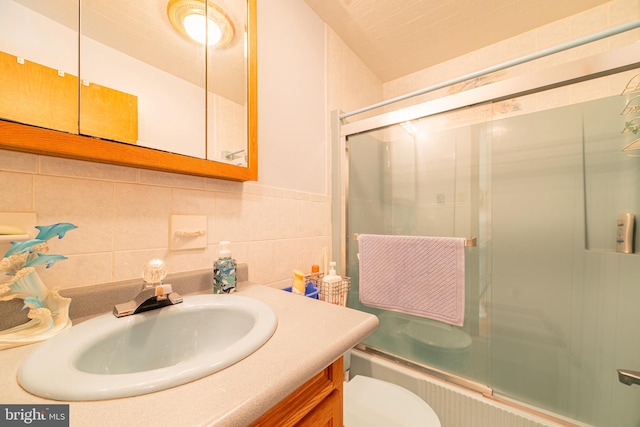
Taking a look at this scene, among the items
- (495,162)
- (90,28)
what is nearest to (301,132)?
(90,28)

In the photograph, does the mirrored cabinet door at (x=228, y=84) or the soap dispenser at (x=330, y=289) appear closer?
the mirrored cabinet door at (x=228, y=84)

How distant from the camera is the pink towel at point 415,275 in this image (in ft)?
3.15

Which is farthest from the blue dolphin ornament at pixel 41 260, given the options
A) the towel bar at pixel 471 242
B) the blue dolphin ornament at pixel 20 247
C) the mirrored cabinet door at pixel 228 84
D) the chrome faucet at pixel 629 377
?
the chrome faucet at pixel 629 377

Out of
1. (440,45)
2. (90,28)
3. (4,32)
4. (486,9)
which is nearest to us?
(4,32)

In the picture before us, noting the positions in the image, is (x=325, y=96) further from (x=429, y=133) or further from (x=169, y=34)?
(x=169, y=34)

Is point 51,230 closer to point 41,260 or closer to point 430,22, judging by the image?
point 41,260

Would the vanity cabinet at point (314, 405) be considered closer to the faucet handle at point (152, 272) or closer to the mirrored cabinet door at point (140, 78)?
the faucet handle at point (152, 272)

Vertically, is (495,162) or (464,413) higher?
(495,162)

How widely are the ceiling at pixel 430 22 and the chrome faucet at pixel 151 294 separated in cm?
143

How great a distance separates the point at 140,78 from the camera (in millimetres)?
635

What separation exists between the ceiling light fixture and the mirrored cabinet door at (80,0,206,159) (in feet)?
0.07

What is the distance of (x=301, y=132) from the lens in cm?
117

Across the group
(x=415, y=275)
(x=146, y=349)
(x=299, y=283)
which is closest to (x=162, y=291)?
(x=146, y=349)

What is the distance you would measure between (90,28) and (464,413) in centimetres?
171
